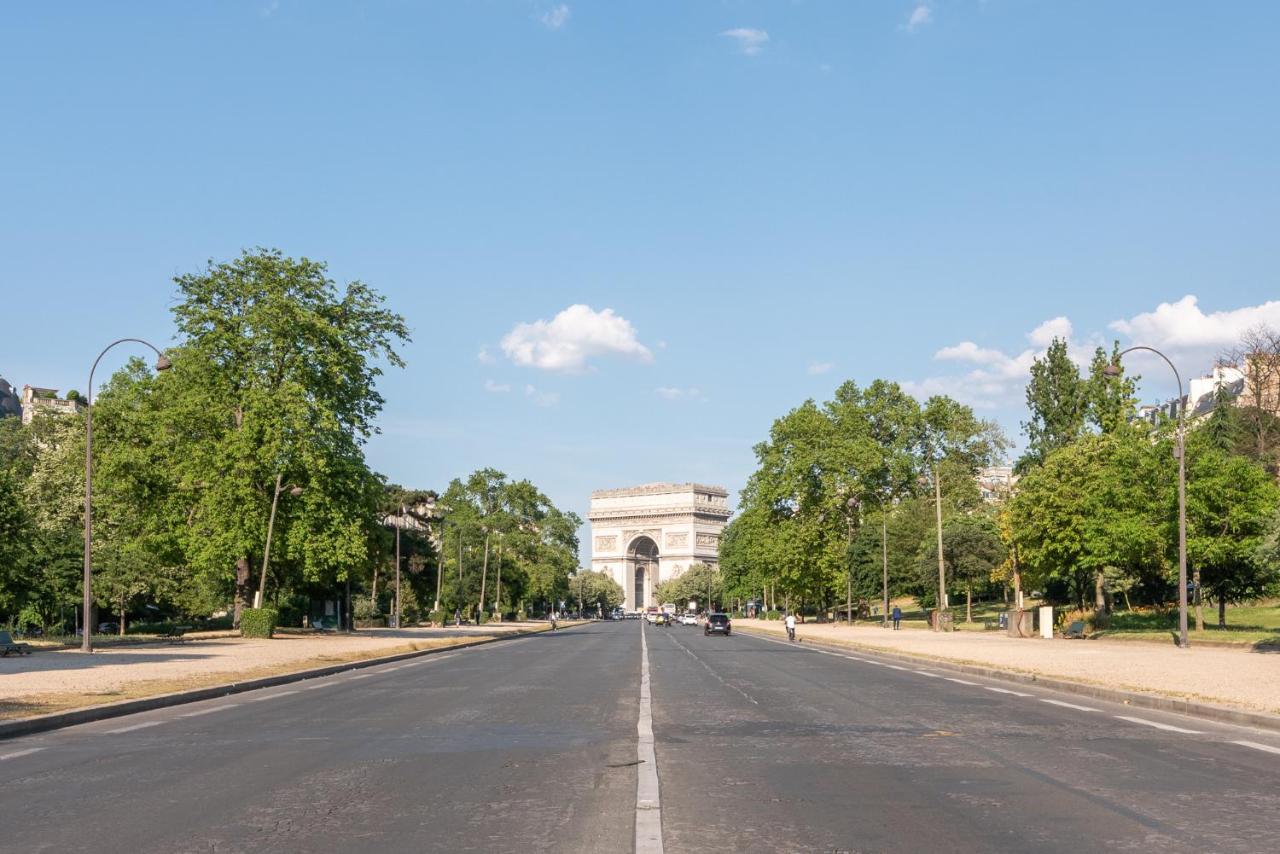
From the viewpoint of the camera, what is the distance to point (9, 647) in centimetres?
3297

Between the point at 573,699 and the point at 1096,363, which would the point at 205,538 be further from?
the point at 1096,363

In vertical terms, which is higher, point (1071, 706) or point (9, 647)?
point (1071, 706)

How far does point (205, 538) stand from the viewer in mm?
49438

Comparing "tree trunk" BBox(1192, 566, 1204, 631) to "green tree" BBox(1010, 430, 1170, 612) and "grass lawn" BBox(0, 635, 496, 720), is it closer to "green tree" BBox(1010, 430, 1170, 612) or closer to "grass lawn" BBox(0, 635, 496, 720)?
"green tree" BBox(1010, 430, 1170, 612)

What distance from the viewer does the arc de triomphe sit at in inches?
7106

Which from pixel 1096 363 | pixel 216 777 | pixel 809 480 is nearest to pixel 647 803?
pixel 216 777

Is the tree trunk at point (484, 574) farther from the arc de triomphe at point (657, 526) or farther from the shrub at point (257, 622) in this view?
the arc de triomphe at point (657, 526)

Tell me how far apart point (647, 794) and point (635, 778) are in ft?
3.13

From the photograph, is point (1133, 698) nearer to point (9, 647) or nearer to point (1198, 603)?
point (1198, 603)

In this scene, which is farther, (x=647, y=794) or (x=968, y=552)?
(x=968, y=552)

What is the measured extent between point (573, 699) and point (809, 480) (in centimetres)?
7259

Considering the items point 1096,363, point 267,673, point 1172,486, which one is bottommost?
point 267,673

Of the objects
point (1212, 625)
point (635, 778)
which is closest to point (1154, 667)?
point (635, 778)

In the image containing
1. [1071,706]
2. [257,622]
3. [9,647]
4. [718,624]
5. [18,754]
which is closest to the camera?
[18,754]
